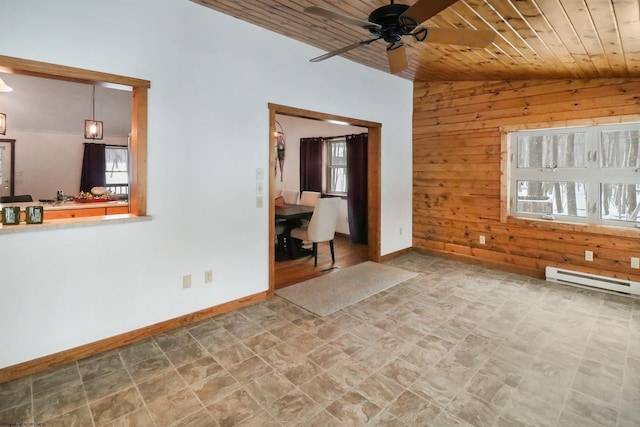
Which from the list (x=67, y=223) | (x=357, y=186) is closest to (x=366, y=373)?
(x=67, y=223)

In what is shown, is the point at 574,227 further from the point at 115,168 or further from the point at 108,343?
the point at 115,168

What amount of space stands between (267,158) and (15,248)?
2.13 metres

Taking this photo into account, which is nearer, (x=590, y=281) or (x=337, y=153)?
(x=590, y=281)

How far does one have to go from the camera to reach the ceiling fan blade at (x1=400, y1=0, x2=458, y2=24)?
171cm

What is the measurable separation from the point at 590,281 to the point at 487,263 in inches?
45.9

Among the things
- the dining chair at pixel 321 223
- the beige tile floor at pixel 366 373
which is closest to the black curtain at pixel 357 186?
the dining chair at pixel 321 223

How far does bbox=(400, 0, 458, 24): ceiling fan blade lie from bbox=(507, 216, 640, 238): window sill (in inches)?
133

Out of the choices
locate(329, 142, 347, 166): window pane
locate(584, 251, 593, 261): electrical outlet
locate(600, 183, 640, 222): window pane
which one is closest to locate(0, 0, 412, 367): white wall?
locate(329, 142, 347, 166): window pane

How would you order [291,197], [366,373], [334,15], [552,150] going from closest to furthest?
[334,15]
[366,373]
[552,150]
[291,197]

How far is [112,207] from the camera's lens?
4.53m

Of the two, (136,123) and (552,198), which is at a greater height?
(136,123)

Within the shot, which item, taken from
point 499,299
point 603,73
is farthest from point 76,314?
point 603,73

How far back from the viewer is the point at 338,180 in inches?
270

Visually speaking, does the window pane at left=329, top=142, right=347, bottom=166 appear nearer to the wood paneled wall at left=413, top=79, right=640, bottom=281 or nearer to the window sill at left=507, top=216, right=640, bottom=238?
the wood paneled wall at left=413, top=79, right=640, bottom=281
